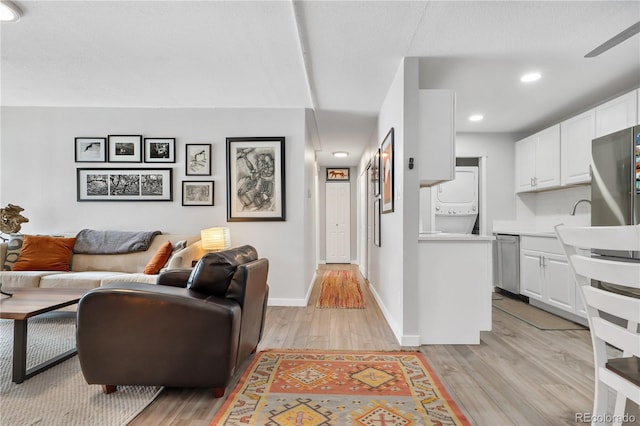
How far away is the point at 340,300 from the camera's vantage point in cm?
441

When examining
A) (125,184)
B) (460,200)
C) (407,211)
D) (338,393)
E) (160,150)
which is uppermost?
(160,150)

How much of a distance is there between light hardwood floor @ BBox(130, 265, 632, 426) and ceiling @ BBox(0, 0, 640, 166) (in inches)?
94.8

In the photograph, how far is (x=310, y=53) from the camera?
2805 millimetres

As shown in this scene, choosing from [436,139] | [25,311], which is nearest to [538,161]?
[436,139]

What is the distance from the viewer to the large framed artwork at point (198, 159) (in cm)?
425

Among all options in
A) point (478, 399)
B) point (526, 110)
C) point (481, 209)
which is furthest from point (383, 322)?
point (526, 110)

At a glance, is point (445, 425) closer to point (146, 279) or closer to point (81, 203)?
point (146, 279)

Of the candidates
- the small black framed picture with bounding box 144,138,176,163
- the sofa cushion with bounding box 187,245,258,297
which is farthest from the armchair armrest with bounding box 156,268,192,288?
the small black framed picture with bounding box 144,138,176,163

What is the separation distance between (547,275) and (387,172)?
2.20m

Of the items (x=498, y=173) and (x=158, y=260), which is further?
(x=498, y=173)

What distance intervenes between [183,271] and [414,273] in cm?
180

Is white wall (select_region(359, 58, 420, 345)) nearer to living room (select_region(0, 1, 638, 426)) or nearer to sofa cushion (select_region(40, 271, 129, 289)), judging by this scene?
living room (select_region(0, 1, 638, 426))

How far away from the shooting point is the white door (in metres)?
8.42

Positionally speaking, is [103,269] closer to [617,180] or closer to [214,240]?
[214,240]
